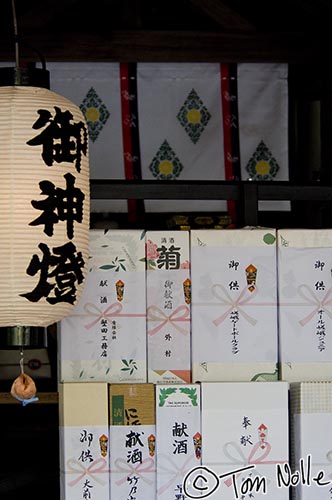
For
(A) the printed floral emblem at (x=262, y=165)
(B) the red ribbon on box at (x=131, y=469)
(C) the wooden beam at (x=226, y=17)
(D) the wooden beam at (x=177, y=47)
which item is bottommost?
(B) the red ribbon on box at (x=131, y=469)

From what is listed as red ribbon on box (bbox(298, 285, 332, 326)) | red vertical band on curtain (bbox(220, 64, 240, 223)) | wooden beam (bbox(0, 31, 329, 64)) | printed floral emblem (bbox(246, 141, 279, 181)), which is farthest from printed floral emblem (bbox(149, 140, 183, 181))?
red ribbon on box (bbox(298, 285, 332, 326))

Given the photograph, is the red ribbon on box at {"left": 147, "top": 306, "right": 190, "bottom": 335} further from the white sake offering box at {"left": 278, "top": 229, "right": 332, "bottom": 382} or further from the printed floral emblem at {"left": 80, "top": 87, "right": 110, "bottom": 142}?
the printed floral emblem at {"left": 80, "top": 87, "right": 110, "bottom": 142}

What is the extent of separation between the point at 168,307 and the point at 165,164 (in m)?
2.04

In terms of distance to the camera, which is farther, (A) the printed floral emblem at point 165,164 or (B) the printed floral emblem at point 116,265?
(A) the printed floral emblem at point 165,164

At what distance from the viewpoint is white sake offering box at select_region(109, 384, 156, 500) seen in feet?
18.6

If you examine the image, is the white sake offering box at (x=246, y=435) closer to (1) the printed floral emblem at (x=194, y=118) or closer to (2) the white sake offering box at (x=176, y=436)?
(2) the white sake offering box at (x=176, y=436)

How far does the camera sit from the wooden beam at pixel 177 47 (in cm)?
722

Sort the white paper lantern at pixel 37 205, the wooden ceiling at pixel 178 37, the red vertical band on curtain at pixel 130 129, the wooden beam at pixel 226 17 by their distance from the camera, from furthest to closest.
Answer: the red vertical band on curtain at pixel 130 129 → the wooden beam at pixel 226 17 → the wooden ceiling at pixel 178 37 → the white paper lantern at pixel 37 205

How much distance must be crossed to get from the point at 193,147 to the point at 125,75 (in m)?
0.72

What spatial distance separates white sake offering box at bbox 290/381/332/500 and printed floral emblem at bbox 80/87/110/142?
107 inches

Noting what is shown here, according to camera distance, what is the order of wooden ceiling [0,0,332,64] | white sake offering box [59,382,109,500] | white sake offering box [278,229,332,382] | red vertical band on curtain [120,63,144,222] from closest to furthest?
white sake offering box [59,382,109,500]
white sake offering box [278,229,332,382]
wooden ceiling [0,0,332,64]
red vertical band on curtain [120,63,144,222]

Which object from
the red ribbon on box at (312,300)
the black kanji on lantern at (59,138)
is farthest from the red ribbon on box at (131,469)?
the black kanji on lantern at (59,138)

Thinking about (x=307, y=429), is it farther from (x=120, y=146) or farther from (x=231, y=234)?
(x=120, y=146)

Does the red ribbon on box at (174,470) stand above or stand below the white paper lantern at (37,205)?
below
